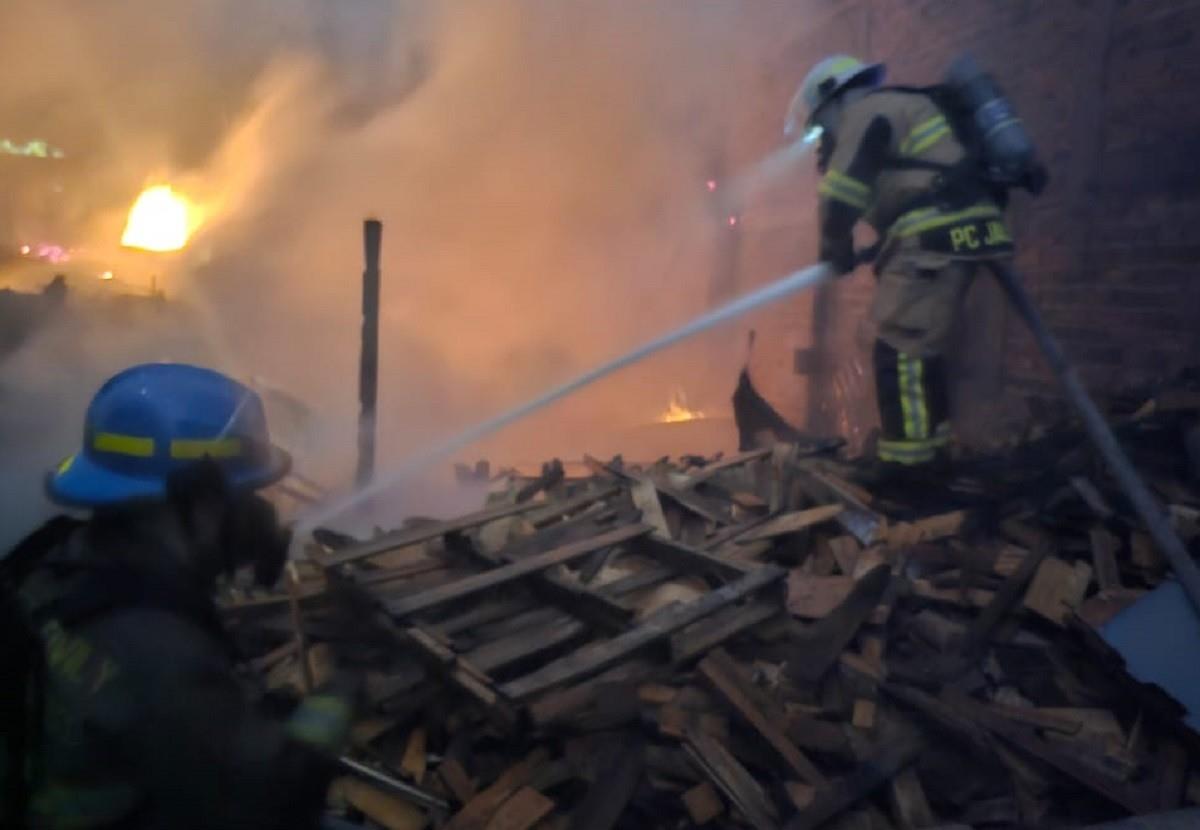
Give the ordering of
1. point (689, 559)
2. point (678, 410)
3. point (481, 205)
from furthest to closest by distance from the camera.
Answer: point (481, 205) < point (678, 410) < point (689, 559)

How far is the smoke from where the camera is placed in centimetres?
990

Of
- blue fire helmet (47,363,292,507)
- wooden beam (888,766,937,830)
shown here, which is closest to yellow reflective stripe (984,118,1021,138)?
wooden beam (888,766,937,830)

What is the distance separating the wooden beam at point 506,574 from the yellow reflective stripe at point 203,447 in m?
1.54

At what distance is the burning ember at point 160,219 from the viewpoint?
536 inches

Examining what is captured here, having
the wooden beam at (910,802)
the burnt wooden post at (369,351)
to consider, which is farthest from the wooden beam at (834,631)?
the burnt wooden post at (369,351)

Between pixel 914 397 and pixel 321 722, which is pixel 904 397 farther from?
pixel 321 722

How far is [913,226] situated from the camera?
13.9 ft

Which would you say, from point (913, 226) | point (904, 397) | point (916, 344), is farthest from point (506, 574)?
point (913, 226)

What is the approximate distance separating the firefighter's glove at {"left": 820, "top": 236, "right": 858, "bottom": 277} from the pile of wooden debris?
1.07 m

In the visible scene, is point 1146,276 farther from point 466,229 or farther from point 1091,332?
point 466,229

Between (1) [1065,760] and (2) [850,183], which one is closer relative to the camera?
(1) [1065,760]

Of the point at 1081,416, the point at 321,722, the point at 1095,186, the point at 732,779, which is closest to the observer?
the point at 321,722

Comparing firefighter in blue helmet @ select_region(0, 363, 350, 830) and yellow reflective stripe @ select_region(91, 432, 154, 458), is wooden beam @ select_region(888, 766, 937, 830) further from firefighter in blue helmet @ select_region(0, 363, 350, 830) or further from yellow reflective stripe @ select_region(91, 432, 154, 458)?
yellow reflective stripe @ select_region(91, 432, 154, 458)

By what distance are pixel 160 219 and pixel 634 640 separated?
13760mm
